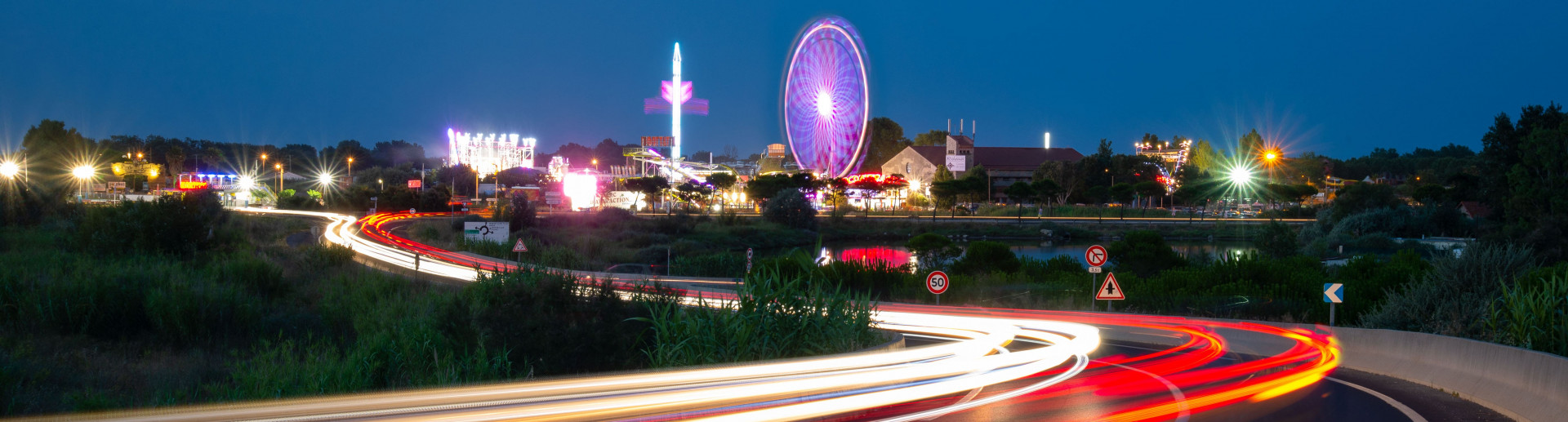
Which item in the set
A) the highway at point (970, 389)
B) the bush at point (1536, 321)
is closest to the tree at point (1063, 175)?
the highway at point (970, 389)

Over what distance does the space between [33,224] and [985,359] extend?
4489 cm

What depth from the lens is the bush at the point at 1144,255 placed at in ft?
104

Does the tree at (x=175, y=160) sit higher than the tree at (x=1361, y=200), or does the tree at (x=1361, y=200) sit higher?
the tree at (x=175, y=160)

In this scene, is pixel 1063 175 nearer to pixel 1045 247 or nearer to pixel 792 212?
pixel 1045 247

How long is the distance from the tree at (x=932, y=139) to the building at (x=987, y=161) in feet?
122

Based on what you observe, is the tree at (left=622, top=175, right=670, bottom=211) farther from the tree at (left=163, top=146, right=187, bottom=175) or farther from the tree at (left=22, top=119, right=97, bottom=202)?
the tree at (left=163, top=146, right=187, bottom=175)

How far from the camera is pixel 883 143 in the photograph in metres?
149

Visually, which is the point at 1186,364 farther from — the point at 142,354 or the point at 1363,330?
the point at 142,354

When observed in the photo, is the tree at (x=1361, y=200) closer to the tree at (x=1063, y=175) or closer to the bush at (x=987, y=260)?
the tree at (x=1063, y=175)

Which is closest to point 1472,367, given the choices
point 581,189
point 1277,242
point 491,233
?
point 1277,242

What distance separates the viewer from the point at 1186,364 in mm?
12180

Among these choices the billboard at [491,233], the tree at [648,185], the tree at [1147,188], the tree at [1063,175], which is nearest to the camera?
the billboard at [491,233]

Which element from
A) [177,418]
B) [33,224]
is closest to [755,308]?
[177,418]

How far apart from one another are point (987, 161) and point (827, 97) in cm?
5616
